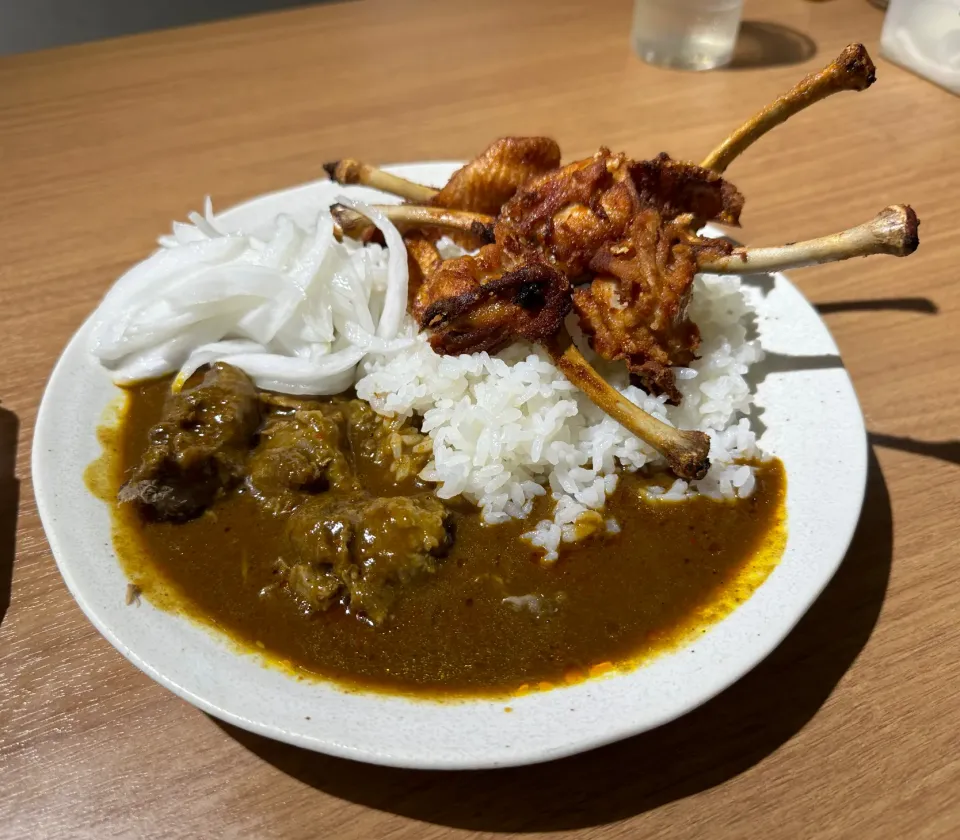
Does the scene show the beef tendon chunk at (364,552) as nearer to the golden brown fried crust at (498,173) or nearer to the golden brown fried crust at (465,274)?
the golden brown fried crust at (465,274)

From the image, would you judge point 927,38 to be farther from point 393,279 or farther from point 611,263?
point 393,279

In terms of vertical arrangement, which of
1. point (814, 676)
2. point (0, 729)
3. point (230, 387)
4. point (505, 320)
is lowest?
point (0, 729)

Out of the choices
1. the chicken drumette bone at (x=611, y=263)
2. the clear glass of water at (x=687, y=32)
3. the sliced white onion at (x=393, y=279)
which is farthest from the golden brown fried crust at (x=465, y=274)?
the clear glass of water at (x=687, y=32)

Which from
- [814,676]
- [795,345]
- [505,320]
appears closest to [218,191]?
[505,320]

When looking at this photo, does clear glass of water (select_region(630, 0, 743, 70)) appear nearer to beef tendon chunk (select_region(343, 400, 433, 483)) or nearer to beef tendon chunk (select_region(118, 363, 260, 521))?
beef tendon chunk (select_region(343, 400, 433, 483))

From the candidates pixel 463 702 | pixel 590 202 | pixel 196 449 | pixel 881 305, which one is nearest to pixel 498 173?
pixel 590 202

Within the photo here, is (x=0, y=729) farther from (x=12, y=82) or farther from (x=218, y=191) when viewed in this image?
(x=12, y=82)

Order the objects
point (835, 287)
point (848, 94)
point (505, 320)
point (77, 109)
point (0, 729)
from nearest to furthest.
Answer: point (0, 729) < point (505, 320) < point (835, 287) < point (77, 109) < point (848, 94)
